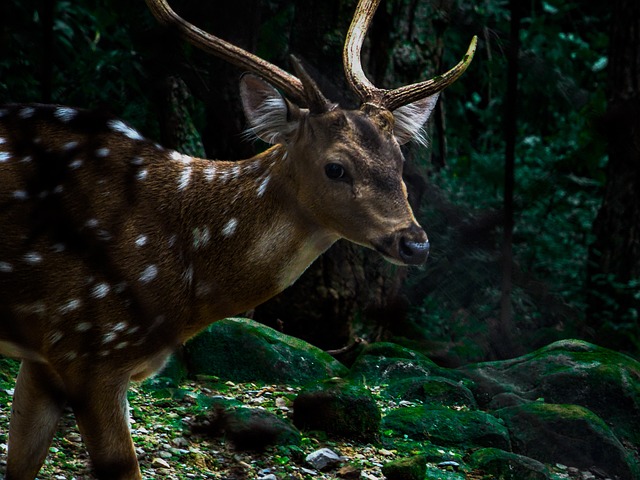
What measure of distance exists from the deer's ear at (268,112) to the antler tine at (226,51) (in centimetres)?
5

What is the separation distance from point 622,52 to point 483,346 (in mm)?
6341

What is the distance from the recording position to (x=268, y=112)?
11.9ft

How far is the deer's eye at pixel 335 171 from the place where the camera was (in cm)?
352

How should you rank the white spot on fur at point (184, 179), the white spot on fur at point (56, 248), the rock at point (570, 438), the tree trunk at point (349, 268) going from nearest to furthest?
1. the white spot on fur at point (56, 248)
2. the white spot on fur at point (184, 179)
3. the rock at point (570, 438)
4. the tree trunk at point (349, 268)

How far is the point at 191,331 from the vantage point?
3.62 m

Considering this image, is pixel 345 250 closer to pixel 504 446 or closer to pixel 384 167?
pixel 504 446

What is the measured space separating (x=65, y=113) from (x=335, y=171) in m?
1.02

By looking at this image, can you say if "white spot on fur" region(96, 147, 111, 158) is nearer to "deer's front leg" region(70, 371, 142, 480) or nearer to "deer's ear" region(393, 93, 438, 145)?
"deer's front leg" region(70, 371, 142, 480)

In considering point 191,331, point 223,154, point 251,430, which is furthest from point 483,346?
point 223,154

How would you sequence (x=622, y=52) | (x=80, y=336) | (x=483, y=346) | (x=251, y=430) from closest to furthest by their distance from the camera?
1. (x=483, y=346)
2. (x=251, y=430)
3. (x=80, y=336)
4. (x=622, y=52)

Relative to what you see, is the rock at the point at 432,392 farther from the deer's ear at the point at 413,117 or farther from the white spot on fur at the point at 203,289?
the white spot on fur at the point at 203,289

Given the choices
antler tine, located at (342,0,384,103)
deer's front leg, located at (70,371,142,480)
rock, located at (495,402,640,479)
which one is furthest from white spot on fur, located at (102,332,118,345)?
rock, located at (495,402,640,479)

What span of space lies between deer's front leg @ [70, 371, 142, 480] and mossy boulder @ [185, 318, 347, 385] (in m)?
1.82

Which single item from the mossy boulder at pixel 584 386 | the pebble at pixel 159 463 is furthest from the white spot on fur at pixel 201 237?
the mossy boulder at pixel 584 386
